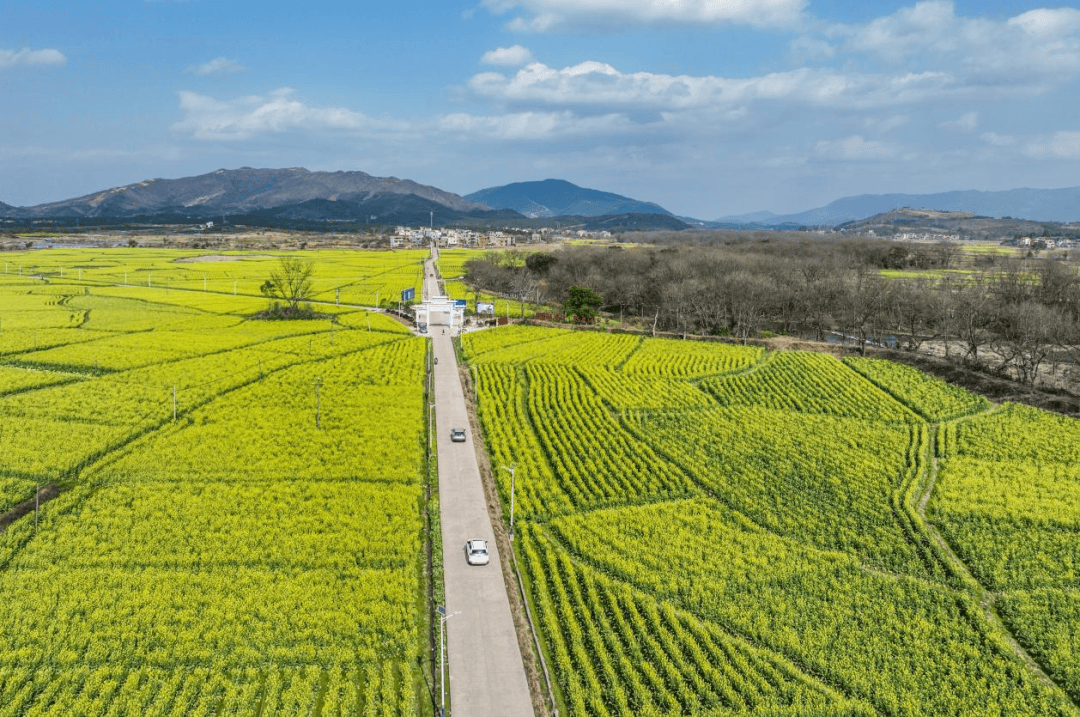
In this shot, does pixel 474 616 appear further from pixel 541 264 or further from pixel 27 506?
pixel 541 264

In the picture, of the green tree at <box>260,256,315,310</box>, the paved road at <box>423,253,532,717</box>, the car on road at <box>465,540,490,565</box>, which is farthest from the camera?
the green tree at <box>260,256,315,310</box>

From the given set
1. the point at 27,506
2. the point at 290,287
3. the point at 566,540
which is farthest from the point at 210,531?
the point at 290,287

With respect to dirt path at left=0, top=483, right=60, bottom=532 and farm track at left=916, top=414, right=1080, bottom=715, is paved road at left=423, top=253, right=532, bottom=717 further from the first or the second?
dirt path at left=0, top=483, right=60, bottom=532

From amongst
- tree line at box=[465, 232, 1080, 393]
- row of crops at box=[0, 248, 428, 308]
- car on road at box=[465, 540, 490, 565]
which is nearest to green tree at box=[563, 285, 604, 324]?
tree line at box=[465, 232, 1080, 393]

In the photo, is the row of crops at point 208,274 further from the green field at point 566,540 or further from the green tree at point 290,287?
the green field at point 566,540

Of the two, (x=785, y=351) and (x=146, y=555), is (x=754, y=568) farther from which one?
(x=785, y=351)
